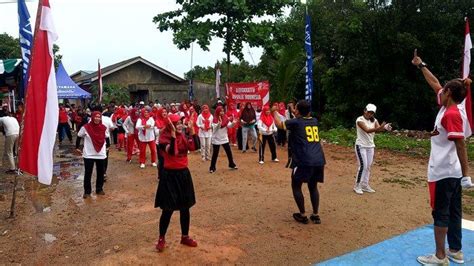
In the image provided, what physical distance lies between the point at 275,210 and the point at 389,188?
119 inches

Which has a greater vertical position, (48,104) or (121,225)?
(48,104)

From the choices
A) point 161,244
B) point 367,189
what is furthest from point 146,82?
point 161,244

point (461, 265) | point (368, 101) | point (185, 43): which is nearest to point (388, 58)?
point (368, 101)

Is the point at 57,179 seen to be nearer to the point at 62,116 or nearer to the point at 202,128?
the point at 202,128

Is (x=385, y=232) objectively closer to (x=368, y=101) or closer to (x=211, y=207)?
(x=211, y=207)

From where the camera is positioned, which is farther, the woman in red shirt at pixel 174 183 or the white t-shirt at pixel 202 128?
the white t-shirt at pixel 202 128

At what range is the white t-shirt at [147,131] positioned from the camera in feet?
33.9

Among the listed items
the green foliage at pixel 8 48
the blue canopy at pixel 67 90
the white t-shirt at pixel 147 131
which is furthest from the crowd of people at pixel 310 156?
the green foliage at pixel 8 48

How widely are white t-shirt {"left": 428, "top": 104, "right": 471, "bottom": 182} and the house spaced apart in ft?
60.0

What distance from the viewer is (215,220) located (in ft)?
20.4

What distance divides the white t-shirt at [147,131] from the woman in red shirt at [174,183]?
534cm

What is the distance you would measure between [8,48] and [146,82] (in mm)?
15851

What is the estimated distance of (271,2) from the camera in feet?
52.4

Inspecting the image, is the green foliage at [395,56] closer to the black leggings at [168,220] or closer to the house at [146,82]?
the house at [146,82]
